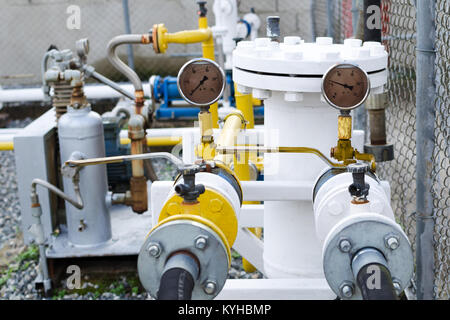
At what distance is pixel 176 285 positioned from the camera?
929 millimetres

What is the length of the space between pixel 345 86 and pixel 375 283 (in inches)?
23.1

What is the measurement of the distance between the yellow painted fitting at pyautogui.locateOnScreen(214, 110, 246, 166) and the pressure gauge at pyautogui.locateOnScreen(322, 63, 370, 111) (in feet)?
1.01

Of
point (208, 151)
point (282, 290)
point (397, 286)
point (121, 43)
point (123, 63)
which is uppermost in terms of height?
point (121, 43)

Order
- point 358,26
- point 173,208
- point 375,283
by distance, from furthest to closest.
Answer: point 358,26 < point 173,208 < point 375,283

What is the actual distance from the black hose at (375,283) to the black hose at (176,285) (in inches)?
10.7

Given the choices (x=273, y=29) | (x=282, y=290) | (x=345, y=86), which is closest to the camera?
(x=345, y=86)

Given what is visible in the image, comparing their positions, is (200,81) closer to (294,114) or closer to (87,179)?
(294,114)

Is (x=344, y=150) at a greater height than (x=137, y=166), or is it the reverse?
(x=344, y=150)

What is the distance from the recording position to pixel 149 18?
242 inches

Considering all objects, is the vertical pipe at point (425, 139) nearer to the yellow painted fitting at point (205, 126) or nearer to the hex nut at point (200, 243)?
the yellow painted fitting at point (205, 126)

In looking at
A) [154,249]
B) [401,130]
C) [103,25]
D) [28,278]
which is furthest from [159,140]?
[103,25]

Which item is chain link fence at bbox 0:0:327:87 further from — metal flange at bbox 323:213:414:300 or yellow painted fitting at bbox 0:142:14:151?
metal flange at bbox 323:213:414:300

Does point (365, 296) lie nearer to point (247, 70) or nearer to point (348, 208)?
point (348, 208)

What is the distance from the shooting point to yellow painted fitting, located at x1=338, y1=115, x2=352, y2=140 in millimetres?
1372
